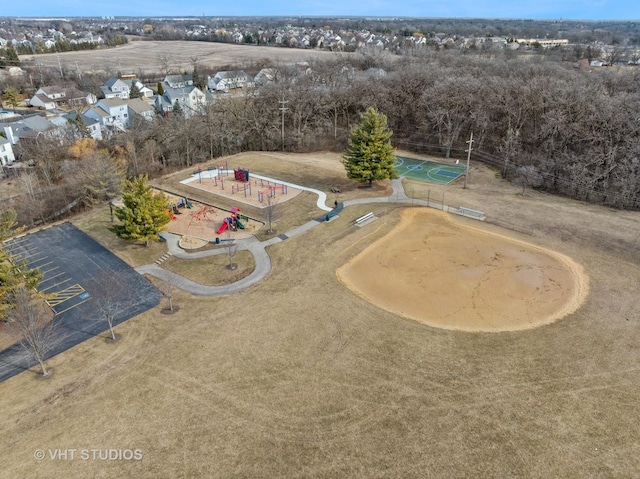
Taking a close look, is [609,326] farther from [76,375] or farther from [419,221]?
[76,375]

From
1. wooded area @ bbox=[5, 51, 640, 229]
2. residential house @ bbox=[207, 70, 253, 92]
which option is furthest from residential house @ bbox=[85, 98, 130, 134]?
residential house @ bbox=[207, 70, 253, 92]

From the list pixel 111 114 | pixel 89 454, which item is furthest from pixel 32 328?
pixel 111 114

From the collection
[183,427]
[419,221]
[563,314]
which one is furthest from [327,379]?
[419,221]

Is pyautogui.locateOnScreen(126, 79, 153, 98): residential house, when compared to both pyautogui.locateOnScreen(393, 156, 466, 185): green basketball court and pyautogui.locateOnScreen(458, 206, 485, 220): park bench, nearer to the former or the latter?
pyautogui.locateOnScreen(393, 156, 466, 185): green basketball court

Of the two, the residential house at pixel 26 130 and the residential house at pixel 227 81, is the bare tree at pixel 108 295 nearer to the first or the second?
the residential house at pixel 26 130

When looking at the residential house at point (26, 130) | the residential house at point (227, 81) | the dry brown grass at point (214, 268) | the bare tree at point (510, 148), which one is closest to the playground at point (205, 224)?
the dry brown grass at point (214, 268)
